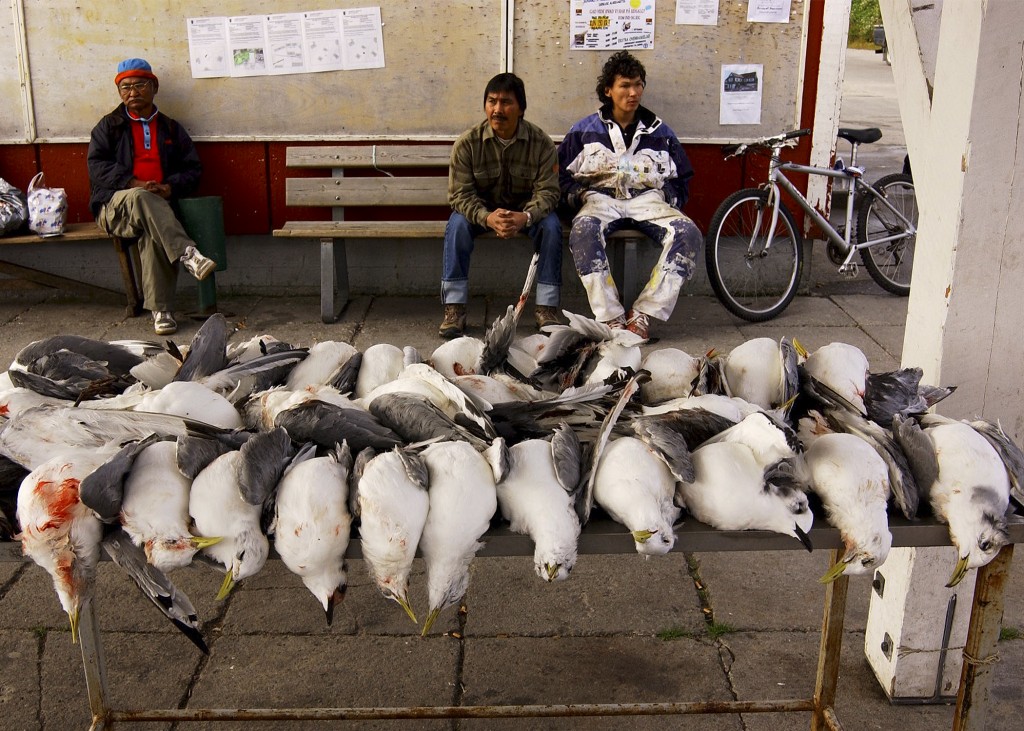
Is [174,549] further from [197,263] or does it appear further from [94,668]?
[197,263]

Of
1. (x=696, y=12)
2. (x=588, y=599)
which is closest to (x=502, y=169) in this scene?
(x=696, y=12)

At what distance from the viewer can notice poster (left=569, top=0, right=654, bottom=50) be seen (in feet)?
19.5

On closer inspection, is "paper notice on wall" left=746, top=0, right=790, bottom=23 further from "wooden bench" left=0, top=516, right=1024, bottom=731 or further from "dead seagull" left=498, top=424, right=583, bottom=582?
"dead seagull" left=498, top=424, right=583, bottom=582

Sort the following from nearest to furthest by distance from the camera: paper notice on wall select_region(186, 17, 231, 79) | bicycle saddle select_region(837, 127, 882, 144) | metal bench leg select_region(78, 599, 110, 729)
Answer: metal bench leg select_region(78, 599, 110, 729)
paper notice on wall select_region(186, 17, 231, 79)
bicycle saddle select_region(837, 127, 882, 144)

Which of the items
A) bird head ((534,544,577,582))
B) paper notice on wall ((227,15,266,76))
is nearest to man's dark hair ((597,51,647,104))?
paper notice on wall ((227,15,266,76))

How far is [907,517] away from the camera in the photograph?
6.29 feet

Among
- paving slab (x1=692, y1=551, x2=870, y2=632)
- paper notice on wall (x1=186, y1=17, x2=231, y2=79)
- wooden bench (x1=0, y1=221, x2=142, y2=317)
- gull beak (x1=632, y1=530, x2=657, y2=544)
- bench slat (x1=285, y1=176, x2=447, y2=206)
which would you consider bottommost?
paving slab (x1=692, y1=551, x2=870, y2=632)

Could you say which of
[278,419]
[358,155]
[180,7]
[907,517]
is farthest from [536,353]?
[180,7]

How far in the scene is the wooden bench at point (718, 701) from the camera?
1.86 meters

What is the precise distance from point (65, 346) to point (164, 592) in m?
0.88

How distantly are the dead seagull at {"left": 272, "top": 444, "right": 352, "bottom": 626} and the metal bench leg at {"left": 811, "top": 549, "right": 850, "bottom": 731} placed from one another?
1.26 m

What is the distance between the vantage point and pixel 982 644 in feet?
6.96

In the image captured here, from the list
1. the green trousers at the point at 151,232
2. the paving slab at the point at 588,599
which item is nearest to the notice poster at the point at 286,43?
the green trousers at the point at 151,232

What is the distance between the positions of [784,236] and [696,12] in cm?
154
